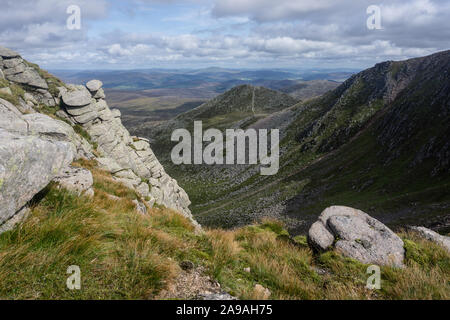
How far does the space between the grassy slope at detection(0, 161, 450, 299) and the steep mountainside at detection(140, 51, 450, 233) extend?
24236mm

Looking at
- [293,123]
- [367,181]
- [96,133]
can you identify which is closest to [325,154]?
[367,181]

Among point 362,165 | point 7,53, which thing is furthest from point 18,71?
point 362,165

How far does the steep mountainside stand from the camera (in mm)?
35969

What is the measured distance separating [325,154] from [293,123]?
30.7m

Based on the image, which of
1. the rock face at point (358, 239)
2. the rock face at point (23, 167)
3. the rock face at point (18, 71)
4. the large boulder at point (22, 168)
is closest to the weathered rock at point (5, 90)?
the rock face at point (18, 71)

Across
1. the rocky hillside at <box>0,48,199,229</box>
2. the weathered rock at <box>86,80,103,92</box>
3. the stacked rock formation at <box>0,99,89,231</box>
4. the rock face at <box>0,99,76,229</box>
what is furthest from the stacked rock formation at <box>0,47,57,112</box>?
the rock face at <box>0,99,76,229</box>

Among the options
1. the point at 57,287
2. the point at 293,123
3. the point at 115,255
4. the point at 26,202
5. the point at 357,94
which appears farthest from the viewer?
the point at 293,123

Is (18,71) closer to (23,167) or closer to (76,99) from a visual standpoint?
(76,99)

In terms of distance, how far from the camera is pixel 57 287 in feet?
14.8

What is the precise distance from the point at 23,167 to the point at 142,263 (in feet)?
12.0

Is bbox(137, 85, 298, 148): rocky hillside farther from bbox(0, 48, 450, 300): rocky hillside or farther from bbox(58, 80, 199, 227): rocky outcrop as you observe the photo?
bbox(0, 48, 450, 300): rocky hillside

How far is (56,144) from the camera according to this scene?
720cm

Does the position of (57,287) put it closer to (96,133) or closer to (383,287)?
(383,287)

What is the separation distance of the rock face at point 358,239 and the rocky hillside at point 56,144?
876cm
